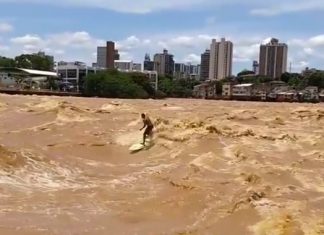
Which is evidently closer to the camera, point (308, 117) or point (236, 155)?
point (236, 155)

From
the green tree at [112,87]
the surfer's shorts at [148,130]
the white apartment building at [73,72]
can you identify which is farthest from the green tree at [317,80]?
the surfer's shorts at [148,130]

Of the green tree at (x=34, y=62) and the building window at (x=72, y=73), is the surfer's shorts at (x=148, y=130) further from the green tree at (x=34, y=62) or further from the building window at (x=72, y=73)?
the green tree at (x=34, y=62)

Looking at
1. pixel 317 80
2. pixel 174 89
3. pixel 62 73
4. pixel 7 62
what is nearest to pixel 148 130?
pixel 174 89

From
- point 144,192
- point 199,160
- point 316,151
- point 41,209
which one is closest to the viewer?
point 41,209

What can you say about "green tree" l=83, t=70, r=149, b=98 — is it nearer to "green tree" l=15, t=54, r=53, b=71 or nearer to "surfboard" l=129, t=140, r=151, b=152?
"green tree" l=15, t=54, r=53, b=71

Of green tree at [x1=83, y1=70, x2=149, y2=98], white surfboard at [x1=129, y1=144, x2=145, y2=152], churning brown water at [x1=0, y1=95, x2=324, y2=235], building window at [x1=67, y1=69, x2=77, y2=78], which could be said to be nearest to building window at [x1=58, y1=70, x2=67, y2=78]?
building window at [x1=67, y1=69, x2=77, y2=78]

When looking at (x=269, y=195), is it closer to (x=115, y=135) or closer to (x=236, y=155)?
(x=236, y=155)

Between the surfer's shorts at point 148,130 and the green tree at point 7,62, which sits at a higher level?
the green tree at point 7,62

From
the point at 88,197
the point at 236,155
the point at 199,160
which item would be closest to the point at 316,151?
the point at 236,155
